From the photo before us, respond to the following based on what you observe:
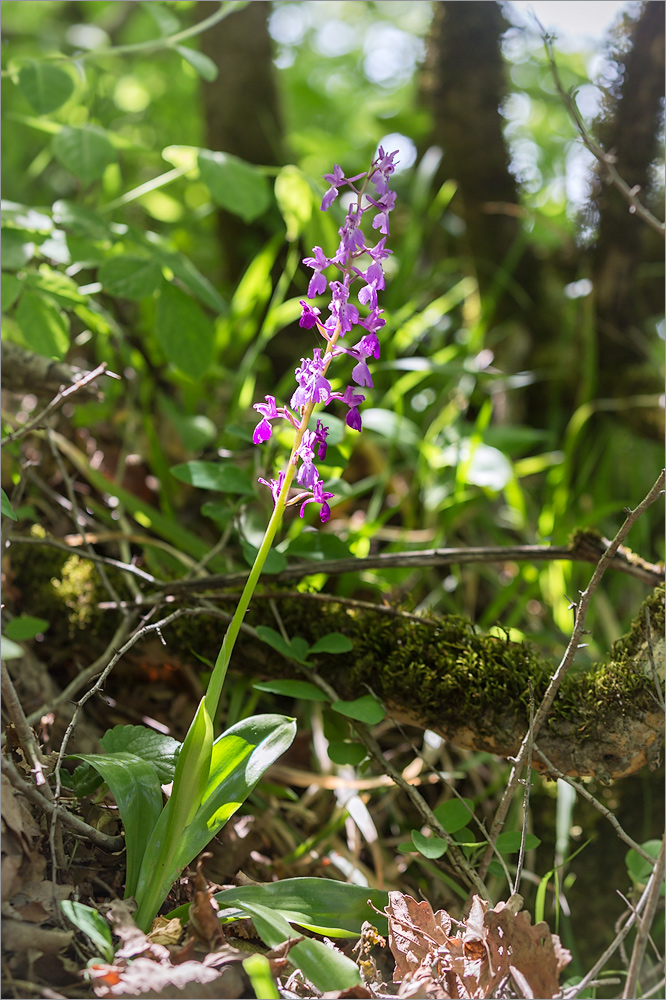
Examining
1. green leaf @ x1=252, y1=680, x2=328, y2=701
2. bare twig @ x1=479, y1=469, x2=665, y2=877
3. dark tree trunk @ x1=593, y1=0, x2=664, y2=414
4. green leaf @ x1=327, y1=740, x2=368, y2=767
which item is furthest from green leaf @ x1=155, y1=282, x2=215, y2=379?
dark tree trunk @ x1=593, y1=0, x2=664, y2=414

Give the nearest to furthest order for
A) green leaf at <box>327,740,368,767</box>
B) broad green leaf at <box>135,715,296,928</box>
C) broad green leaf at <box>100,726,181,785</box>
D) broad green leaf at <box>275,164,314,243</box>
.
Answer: broad green leaf at <box>135,715,296,928</box> < broad green leaf at <box>100,726,181,785</box> < green leaf at <box>327,740,368,767</box> < broad green leaf at <box>275,164,314,243</box>

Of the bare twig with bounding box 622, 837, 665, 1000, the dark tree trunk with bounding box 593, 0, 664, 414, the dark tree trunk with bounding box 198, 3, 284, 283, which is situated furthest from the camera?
the dark tree trunk with bounding box 198, 3, 284, 283

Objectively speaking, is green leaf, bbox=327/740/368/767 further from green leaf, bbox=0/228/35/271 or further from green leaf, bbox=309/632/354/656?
green leaf, bbox=0/228/35/271

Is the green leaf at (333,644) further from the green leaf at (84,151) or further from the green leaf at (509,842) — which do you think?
the green leaf at (84,151)

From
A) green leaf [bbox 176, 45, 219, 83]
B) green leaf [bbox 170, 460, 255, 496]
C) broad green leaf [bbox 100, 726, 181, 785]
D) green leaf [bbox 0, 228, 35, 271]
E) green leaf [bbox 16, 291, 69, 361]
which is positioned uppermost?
green leaf [bbox 176, 45, 219, 83]

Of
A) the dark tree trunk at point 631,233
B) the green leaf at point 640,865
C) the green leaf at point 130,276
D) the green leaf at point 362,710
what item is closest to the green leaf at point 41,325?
the green leaf at point 130,276

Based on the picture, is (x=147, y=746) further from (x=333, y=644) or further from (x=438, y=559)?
(x=438, y=559)
